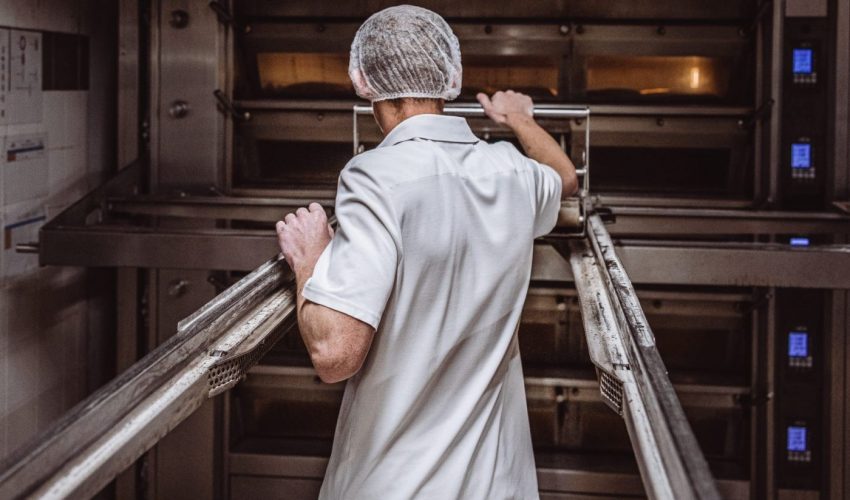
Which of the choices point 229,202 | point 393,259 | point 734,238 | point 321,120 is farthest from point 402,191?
point 734,238

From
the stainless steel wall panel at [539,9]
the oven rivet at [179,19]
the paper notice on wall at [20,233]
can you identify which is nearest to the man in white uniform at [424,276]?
the paper notice on wall at [20,233]

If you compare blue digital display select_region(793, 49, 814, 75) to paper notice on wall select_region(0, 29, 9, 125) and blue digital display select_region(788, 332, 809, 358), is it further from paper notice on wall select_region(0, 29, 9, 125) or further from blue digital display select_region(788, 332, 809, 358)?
paper notice on wall select_region(0, 29, 9, 125)

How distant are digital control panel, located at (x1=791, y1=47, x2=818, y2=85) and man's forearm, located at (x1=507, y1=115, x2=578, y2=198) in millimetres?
1336

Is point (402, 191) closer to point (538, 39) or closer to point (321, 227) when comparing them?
point (321, 227)

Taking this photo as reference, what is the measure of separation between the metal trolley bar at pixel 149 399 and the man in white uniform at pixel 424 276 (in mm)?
85

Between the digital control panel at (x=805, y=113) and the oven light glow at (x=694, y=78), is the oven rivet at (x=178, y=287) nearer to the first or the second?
the oven light glow at (x=694, y=78)

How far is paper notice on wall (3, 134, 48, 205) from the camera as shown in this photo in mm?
2422

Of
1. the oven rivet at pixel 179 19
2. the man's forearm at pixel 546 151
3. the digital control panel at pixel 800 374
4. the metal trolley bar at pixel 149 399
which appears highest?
the oven rivet at pixel 179 19

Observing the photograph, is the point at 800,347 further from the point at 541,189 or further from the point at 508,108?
the point at 541,189

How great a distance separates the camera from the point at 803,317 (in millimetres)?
2756

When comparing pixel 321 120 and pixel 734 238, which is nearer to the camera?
pixel 321 120

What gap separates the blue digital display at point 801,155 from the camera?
274 cm

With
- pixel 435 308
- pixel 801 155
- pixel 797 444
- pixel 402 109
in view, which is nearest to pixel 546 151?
pixel 402 109

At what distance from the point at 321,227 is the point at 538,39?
5.56 ft
